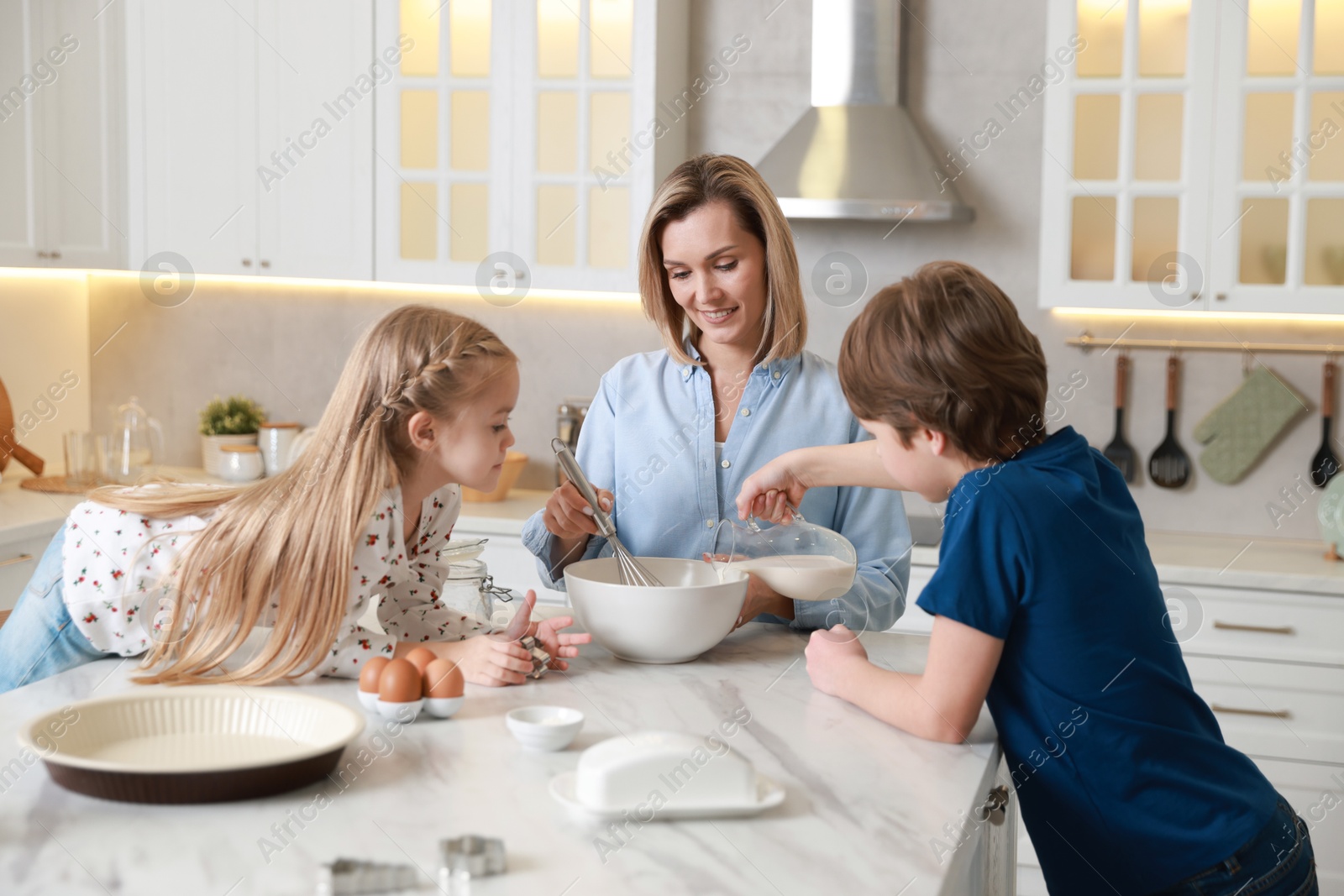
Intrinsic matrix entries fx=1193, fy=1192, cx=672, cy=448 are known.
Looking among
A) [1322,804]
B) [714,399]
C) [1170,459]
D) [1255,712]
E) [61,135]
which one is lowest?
[1322,804]

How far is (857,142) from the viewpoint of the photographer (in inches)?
116

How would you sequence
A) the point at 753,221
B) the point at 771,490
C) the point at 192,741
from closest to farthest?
the point at 192,741 → the point at 771,490 → the point at 753,221

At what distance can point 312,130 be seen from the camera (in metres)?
3.12

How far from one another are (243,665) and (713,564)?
0.53m

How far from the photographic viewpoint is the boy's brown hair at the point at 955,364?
3.73 feet

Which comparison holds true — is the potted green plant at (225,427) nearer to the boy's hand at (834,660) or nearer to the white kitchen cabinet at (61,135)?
the white kitchen cabinet at (61,135)

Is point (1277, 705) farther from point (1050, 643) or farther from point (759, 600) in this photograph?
point (1050, 643)

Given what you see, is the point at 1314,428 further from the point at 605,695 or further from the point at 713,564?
the point at 605,695

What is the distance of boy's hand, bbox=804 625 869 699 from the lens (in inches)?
48.5

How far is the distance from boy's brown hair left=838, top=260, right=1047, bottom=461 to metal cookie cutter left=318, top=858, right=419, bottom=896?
0.64m

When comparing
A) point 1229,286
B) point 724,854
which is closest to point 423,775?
point 724,854

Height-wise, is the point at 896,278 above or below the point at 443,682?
above

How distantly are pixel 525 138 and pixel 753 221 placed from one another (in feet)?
4.89

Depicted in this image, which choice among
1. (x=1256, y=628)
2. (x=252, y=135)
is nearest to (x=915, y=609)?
(x=1256, y=628)
